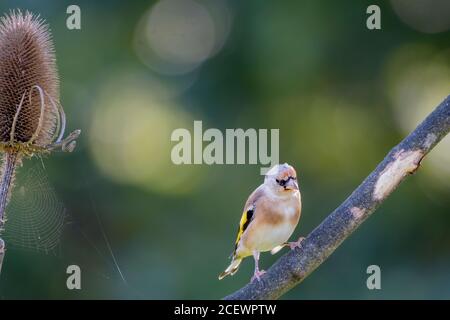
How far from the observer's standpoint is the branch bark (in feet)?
10.4

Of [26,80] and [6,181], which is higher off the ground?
[26,80]

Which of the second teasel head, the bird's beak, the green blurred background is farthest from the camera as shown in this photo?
the green blurred background

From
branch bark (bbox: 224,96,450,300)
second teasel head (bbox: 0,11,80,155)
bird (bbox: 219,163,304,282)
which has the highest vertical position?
second teasel head (bbox: 0,11,80,155)

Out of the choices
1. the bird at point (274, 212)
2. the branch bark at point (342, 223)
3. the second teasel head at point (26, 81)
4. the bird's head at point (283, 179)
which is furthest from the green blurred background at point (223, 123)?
the branch bark at point (342, 223)

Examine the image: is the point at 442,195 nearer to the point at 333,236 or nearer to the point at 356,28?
the point at 356,28

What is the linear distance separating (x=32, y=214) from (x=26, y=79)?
7.75 feet

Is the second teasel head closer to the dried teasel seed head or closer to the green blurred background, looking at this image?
the dried teasel seed head

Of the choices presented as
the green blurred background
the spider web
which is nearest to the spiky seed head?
the spider web

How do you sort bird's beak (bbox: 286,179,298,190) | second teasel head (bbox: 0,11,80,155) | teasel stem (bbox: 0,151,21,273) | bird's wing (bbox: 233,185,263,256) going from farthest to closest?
bird's wing (bbox: 233,185,263,256)
bird's beak (bbox: 286,179,298,190)
second teasel head (bbox: 0,11,80,155)
teasel stem (bbox: 0,151,21,273)

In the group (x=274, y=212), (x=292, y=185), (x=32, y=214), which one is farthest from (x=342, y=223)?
(x=32, y=214)

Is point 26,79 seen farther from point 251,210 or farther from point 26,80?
point 251,210

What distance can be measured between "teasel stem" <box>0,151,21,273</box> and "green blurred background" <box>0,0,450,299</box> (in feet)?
19.6

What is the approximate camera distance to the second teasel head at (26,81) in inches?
144

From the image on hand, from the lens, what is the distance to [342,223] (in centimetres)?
319
